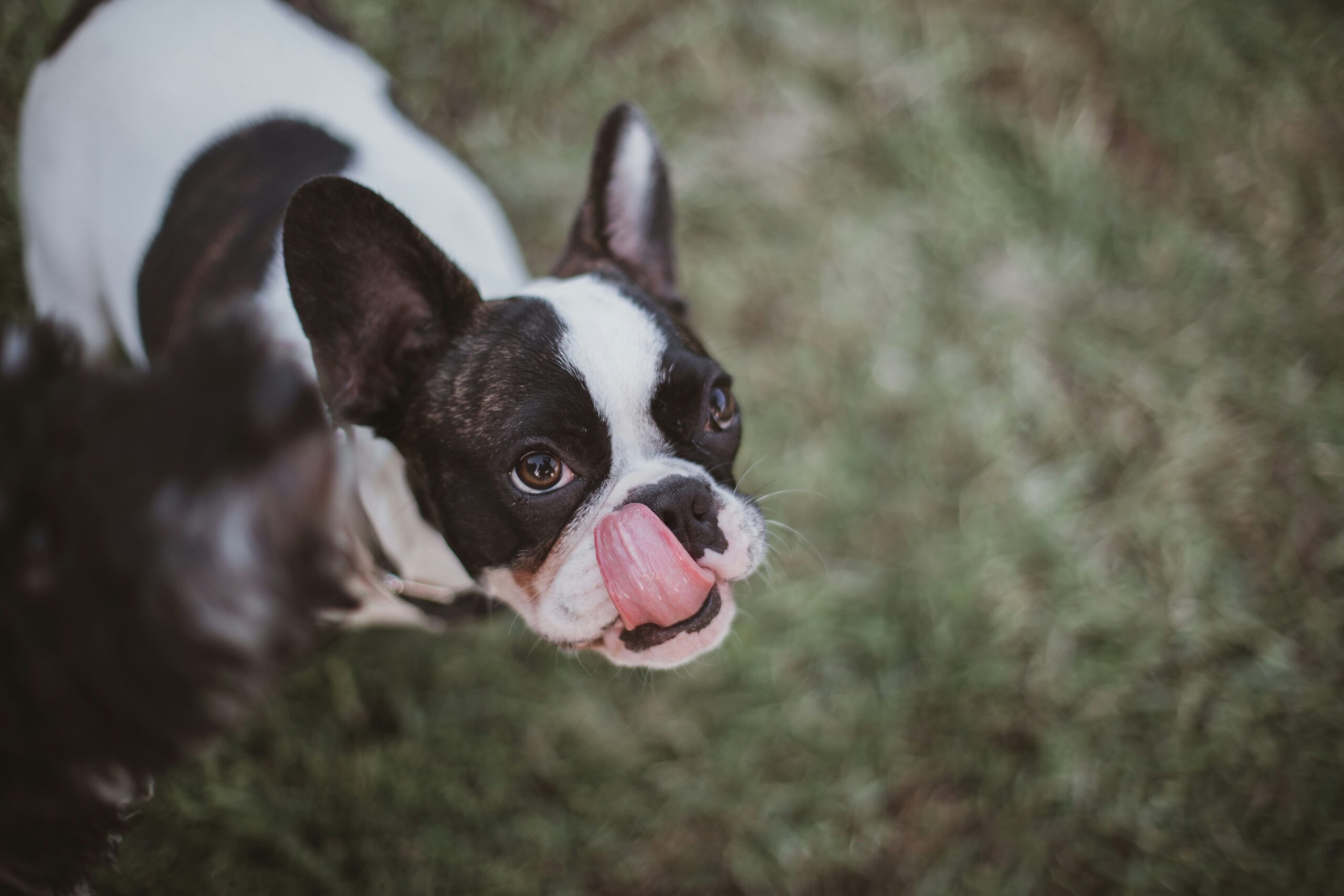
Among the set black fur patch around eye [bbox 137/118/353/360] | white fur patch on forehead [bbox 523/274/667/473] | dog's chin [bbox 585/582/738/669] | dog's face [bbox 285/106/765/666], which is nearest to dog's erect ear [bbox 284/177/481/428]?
dog's face [bbox 285/106/765/666]

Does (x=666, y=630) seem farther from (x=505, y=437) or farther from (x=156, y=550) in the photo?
(x=156, y=550)

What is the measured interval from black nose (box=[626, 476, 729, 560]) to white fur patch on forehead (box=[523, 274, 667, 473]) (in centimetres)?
16

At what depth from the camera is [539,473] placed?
1823mm

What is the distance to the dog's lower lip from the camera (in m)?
1.76

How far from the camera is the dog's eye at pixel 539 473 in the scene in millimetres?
1810

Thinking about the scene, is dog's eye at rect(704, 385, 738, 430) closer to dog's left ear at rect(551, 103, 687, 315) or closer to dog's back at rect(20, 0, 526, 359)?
dog's left ear at rect(551, 103, 687, 315)

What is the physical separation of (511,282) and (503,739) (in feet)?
5.51

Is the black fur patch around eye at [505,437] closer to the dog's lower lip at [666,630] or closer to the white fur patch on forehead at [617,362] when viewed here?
the white fur patch on forehead at [617,362]

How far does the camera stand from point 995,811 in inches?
121

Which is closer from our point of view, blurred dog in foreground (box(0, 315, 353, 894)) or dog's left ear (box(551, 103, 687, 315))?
blurred dog in foreground (box(0, 315, 353, 894))

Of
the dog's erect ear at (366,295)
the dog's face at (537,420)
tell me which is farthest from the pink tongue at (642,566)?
the dog's erect ear at (366,295)

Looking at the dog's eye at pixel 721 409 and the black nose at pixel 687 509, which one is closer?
the black nose at pixel 687 509

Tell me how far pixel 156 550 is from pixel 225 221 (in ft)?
5.34

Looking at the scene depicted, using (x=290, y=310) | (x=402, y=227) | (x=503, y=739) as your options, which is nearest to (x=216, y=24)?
(x=290, y=310)
